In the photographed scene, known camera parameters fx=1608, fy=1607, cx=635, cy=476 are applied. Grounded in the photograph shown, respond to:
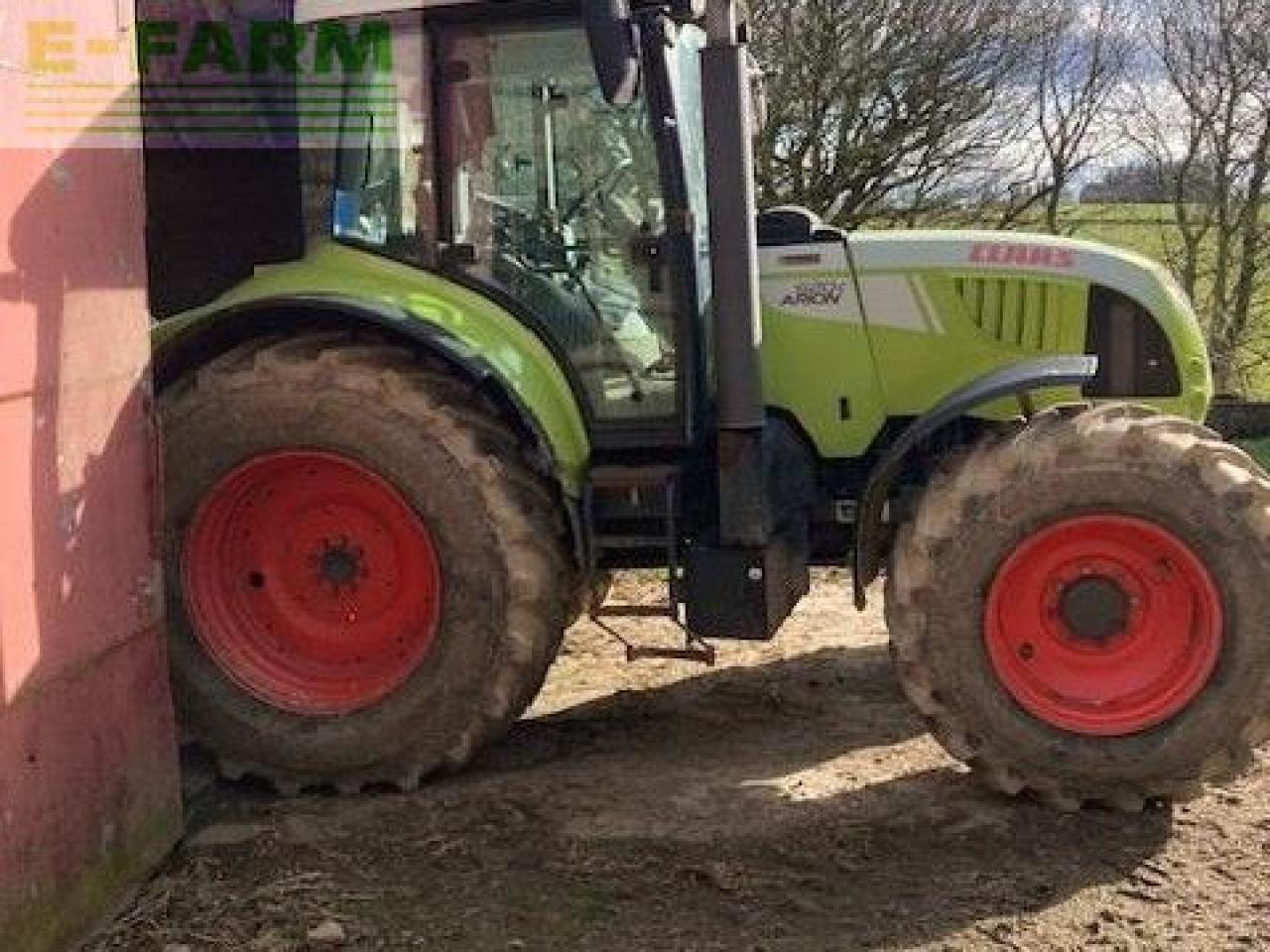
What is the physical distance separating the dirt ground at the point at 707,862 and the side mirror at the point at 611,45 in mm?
1867

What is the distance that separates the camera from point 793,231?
16.1 feet

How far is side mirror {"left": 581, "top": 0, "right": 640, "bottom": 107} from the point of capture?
3824mm

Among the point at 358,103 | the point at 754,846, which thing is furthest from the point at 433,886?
the point at 358,103

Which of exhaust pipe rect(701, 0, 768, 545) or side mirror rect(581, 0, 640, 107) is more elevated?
side mirror rect(581, 0, 640, 107)

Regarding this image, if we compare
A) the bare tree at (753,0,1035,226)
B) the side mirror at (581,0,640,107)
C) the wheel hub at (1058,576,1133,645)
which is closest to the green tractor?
the wheel hub at (1058,576,1133,645)

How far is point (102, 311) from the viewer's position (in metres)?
3.72

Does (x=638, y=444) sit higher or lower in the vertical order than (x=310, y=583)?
higher

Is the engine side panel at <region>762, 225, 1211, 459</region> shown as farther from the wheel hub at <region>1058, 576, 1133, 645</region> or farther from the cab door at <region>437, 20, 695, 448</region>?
the wheel hub at <region>1058, 576, 1133, 645</region>

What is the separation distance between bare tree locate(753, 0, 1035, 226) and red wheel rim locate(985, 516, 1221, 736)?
7.90 m

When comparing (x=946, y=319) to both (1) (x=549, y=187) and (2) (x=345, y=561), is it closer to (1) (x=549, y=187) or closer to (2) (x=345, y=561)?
(1) (x=549, y=187)

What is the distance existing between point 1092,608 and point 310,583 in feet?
7.14

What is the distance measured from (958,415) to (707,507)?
2.55ft

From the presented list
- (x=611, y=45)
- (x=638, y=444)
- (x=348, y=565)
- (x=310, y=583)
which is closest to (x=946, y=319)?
(x=638, y=444)

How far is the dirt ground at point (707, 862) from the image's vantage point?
3.56m
